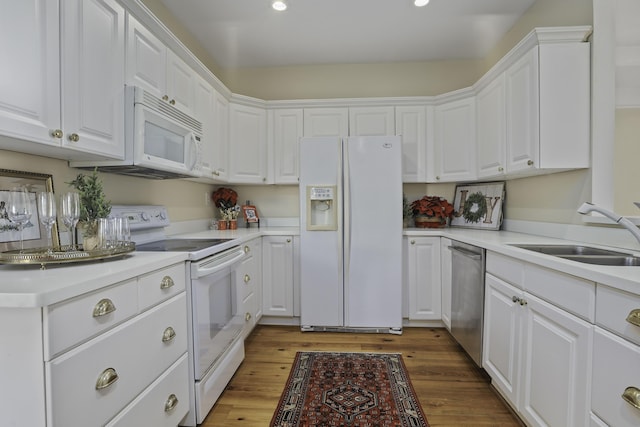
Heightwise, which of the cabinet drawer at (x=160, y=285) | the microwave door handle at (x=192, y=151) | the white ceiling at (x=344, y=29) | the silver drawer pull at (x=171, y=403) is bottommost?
the silver drawer pull at (x=171, y=403)

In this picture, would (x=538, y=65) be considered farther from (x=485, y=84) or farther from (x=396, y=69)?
(x=396, y=69)

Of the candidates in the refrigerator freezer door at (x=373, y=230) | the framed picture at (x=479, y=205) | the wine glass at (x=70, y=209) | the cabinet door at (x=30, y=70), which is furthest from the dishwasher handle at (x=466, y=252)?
the cabinet door at (x=30, y=70)

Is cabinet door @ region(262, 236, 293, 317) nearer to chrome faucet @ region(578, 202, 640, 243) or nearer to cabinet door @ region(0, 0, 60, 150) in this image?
cabinet door @ region(0, 0, 60, 150)

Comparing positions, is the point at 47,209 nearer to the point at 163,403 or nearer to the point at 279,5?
the point at 163,403

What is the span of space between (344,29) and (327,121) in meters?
0.84

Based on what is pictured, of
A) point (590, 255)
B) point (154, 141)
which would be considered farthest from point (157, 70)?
point (590, 255)

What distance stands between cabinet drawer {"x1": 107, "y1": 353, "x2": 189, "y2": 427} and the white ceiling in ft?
8.36

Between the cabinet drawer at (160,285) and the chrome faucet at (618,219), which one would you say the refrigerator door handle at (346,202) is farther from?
the chrome faucet at (618,219)

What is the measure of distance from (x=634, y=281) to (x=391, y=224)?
187cm

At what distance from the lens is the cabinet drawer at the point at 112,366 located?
856mm

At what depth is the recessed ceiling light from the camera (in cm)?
229

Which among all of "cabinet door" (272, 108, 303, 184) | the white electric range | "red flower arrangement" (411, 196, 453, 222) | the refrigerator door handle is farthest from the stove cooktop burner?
"red flower arrangement" (411, 196, 453, 222)

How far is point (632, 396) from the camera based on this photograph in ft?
2.98

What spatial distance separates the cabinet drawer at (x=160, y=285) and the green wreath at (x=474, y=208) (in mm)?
2673
